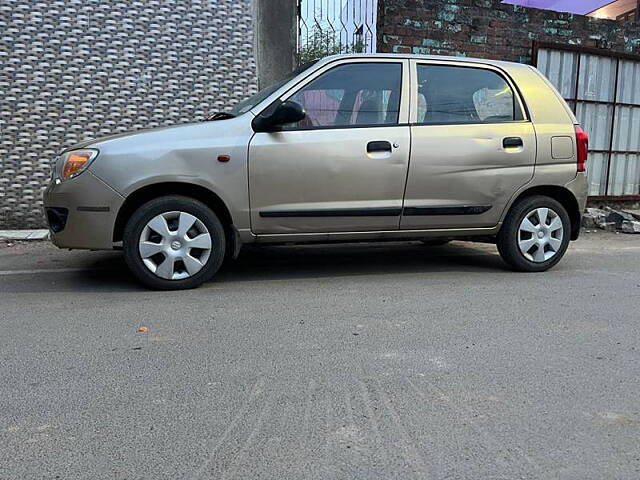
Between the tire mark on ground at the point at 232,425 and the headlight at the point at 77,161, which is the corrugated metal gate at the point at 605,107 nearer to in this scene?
the headlight at the point at 77,161

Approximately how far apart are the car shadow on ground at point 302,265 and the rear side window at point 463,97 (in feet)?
4.54

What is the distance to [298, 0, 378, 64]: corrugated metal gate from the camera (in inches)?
303

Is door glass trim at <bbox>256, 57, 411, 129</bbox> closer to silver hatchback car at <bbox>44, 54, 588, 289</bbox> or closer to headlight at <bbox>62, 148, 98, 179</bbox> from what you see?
silver hatchback car at <bbox>44, 54, 588, 289</bbox>

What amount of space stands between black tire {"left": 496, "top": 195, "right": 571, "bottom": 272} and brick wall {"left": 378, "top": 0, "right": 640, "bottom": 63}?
3.63 m

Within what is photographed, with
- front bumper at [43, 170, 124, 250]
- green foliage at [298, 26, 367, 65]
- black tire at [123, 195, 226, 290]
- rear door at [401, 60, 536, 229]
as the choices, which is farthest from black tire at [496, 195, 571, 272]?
green foliage at [298, 26, 367, 65]

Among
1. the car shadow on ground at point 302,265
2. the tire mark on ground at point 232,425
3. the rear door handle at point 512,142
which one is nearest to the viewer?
the tire mark on ground at point 232,425

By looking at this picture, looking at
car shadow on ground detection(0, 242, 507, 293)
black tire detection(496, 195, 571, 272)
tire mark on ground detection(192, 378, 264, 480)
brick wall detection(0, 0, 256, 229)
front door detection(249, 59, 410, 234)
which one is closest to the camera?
tire mark on ground detection(192, 378, 264, 480)

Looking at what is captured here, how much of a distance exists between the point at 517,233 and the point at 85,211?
3.56 m

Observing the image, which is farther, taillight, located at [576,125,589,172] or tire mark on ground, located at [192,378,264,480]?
taillight, located at [576,125,589,172]

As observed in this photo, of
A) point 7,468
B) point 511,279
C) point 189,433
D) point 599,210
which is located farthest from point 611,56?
point 7,468

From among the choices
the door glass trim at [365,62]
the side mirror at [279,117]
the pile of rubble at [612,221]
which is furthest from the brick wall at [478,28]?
the side mirror at [279,117]

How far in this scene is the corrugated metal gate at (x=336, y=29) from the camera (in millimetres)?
7703

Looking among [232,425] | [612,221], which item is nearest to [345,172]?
[232,425]

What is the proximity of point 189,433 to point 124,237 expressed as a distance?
228 cm
